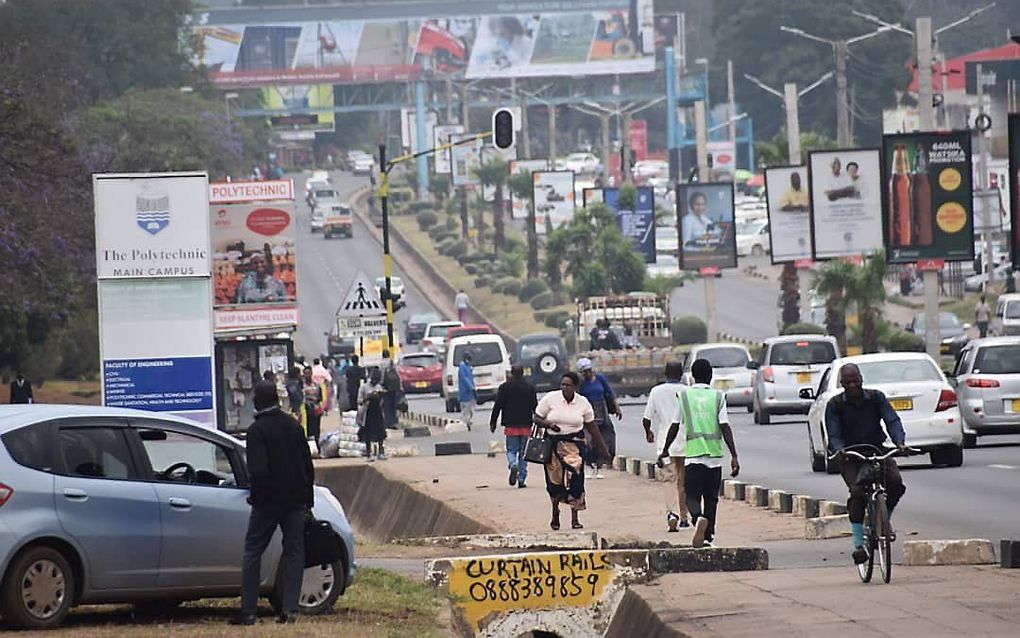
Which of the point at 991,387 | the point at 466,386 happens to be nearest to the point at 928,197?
the point at 466,386

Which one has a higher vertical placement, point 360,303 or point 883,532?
point 360,303

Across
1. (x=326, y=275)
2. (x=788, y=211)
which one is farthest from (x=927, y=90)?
(x=326, y=275)

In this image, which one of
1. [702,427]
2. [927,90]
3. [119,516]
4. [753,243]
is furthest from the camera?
[753,243]

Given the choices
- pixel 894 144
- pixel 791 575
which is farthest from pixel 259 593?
pixel 894 144

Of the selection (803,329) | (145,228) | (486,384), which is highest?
(145,228)

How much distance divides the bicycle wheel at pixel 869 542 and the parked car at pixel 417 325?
6844 centimetres

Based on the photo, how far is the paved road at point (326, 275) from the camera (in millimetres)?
88913

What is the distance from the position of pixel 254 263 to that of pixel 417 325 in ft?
131

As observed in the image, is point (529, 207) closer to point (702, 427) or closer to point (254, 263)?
point (254, 263)

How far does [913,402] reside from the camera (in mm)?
25984

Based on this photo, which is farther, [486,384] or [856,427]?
[486,384]

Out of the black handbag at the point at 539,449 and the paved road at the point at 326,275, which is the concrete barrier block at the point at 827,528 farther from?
the paved road at the point at 326,275

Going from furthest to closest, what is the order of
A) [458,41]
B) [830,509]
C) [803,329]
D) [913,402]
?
[458,41], [803,329], [913,402], [830,509]

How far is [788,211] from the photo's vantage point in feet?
187
